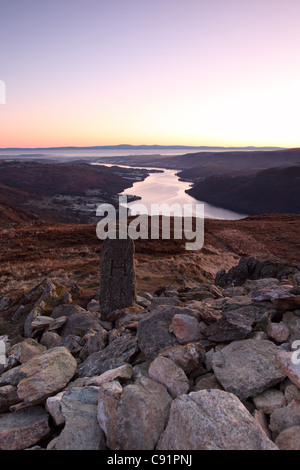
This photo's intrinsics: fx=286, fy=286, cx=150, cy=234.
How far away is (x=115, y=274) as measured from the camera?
9.91 metres

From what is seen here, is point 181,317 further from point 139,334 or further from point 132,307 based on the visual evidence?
point 132,307

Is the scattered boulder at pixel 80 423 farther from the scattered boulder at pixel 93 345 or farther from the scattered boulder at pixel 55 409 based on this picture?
the scattered boulder at pixel 93 345

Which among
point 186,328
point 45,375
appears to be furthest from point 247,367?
point 45,375

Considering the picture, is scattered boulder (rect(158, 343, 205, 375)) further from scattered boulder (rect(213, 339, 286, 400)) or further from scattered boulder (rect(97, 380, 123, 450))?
scattered boulder (rect(97, 380, 123, 450))

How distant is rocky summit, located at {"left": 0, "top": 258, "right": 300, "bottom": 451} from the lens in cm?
304

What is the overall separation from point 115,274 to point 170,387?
20.8ft

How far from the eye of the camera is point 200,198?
5315 inches

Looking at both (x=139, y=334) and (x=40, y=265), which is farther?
(x=40, y=265)

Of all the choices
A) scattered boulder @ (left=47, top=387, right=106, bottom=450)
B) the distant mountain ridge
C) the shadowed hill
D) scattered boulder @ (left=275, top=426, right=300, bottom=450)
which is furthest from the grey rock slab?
the shadowed hill

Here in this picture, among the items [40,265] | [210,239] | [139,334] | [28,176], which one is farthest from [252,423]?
[28,176]

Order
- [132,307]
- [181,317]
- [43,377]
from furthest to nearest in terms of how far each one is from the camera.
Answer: [132,307]
[181,317]
[43,377]

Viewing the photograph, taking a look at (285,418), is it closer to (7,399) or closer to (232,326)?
(232,326)

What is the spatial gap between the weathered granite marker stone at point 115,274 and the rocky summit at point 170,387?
118 inches
